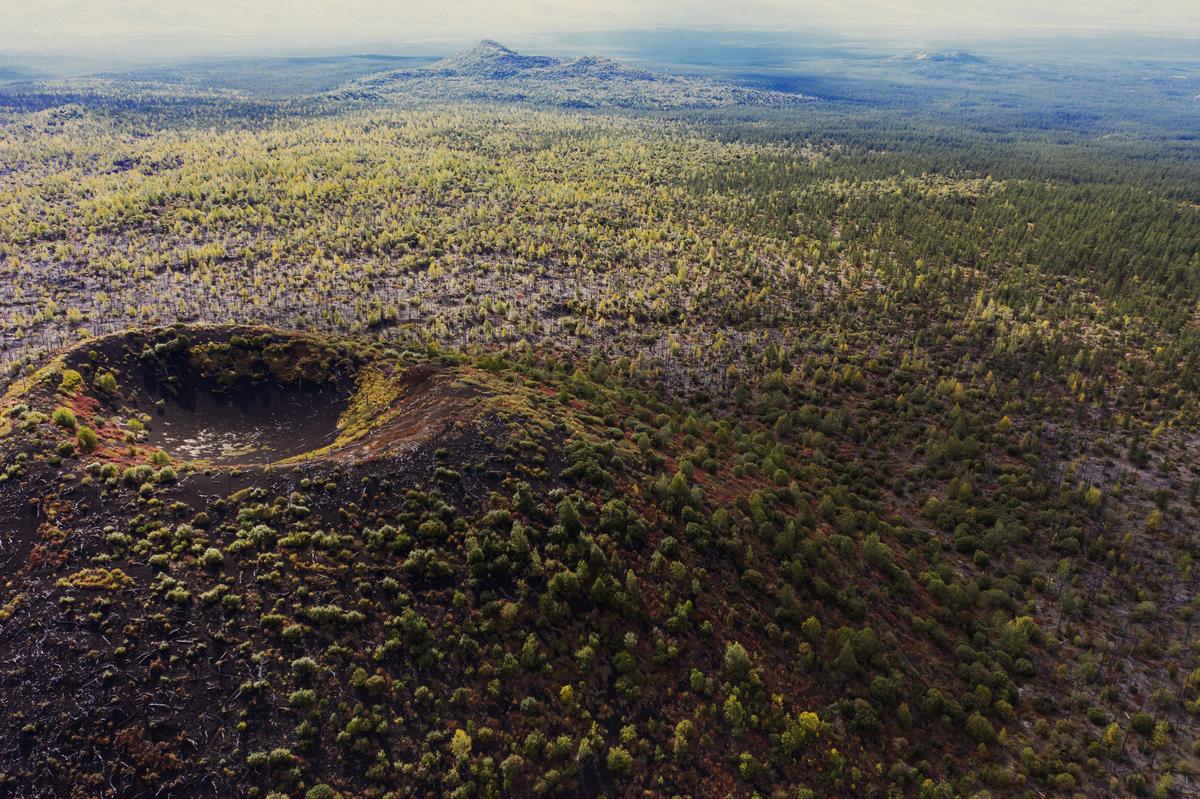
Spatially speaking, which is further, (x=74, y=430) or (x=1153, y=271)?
(x=1153, y=271)

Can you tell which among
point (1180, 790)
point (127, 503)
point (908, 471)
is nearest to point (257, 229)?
point (127, 503)

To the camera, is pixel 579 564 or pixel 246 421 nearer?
pixel 579 564

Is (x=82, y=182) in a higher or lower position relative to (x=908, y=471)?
higher

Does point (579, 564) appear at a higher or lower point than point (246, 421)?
lower

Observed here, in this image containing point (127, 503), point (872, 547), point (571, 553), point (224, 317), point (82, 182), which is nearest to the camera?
point (127, 503)

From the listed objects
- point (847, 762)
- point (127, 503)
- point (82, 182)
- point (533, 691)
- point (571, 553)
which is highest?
point (82, 182)

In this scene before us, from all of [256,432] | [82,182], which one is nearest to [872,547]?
[256,432]

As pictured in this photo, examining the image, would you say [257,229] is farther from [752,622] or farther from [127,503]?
[752,622]

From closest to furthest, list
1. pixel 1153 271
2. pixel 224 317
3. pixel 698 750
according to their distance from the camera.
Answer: pixel 698 750
pixel 224 317
pixel 1153 271

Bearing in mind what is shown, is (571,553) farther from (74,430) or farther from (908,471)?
(908,471)

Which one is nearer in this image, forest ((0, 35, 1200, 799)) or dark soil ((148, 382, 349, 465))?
forest ((0, 35, 1200, 799))

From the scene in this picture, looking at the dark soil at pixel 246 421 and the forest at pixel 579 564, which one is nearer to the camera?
the forest at pixel 579 564
